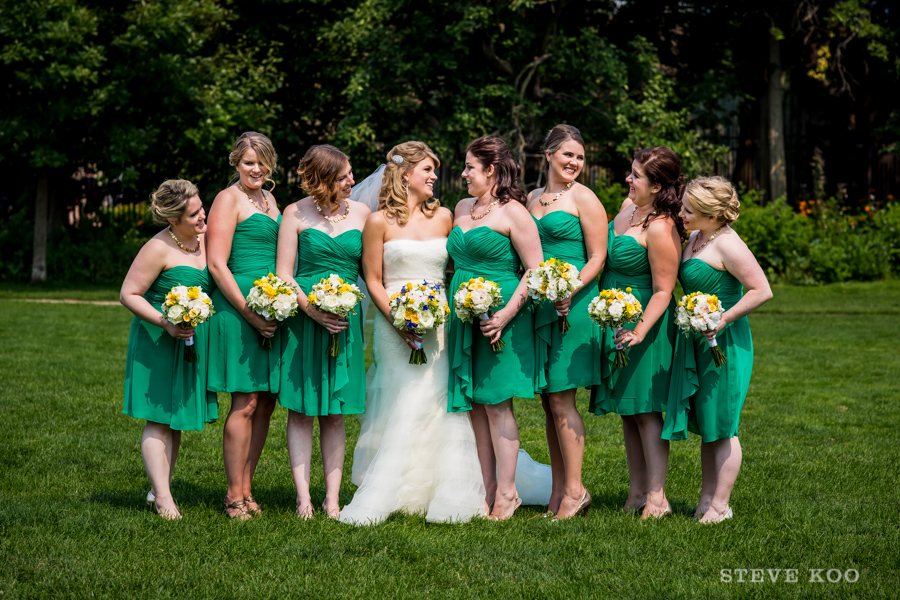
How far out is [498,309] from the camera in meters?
5.40

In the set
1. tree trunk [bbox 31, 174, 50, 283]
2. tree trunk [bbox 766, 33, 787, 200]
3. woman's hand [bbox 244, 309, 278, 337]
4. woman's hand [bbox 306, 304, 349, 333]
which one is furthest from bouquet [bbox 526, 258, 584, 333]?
tree trunk [bbox 766, 33, 787, 200]

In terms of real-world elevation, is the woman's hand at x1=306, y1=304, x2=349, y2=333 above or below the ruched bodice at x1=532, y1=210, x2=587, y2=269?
below

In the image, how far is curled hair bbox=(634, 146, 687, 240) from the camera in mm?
5281

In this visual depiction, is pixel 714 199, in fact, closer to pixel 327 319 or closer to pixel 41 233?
pixel 327 319

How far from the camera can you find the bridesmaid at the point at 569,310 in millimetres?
5395

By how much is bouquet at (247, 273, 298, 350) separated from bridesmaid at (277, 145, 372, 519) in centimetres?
19

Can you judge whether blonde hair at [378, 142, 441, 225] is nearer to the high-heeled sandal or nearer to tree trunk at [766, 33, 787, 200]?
the high-heeled sandal

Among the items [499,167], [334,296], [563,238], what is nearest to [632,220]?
[563,238]

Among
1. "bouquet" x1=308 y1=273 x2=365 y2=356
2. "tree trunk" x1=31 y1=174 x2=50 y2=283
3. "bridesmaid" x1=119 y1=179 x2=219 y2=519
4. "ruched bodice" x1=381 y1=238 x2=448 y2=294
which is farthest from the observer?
"tree trunk" x1=31 y1=174 x2=50 y2=283

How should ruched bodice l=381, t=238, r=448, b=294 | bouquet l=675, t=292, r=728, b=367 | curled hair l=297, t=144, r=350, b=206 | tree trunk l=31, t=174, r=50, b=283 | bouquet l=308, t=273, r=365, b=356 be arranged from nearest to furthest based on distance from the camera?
bouquet l=675, t=292, r=728, b=367, bouquet l=308, t=273, r=365, b=356, curled hair l=297, t=144, r=350, b=206, ruched bodice l=381, t=238, r=448, b=294, tree trunk l=31, t=174, r=50, b=283

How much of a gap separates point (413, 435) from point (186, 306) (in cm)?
163

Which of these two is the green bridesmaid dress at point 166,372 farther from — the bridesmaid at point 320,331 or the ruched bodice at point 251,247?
the bridesmaid at point 320,331

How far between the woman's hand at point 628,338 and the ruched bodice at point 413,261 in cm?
118

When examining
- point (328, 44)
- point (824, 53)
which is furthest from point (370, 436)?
point (824, 53)
